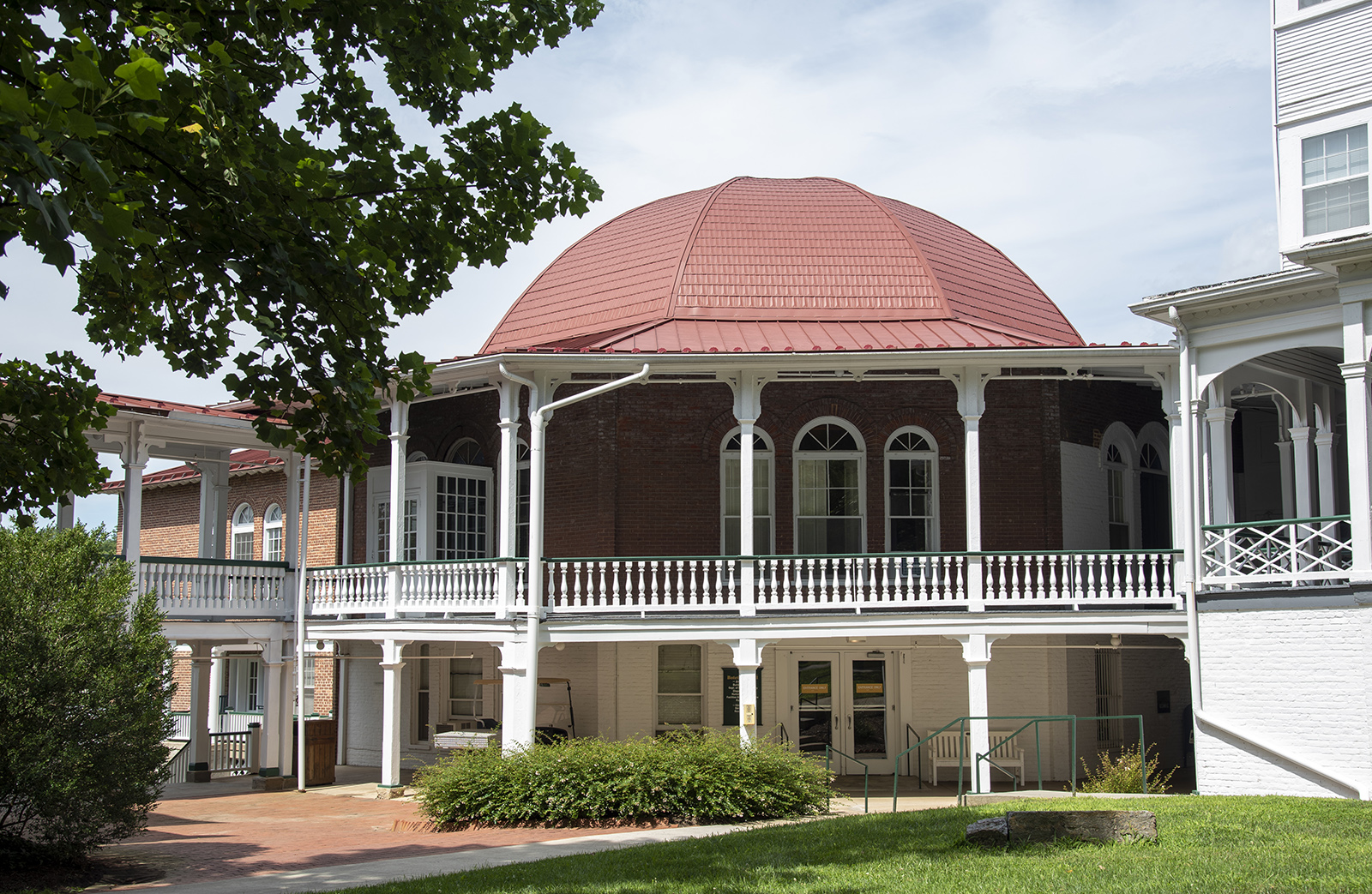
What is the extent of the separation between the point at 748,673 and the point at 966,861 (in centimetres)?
792

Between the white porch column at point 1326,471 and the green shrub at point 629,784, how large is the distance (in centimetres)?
816

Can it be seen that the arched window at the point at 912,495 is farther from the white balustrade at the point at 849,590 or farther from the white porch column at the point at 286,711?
the white porch column at the point at 286,711

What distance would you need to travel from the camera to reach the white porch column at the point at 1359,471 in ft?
47.1

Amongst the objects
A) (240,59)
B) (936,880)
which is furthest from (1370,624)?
(240,59)

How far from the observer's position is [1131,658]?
21.2 metres

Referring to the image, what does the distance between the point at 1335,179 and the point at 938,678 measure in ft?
29.9

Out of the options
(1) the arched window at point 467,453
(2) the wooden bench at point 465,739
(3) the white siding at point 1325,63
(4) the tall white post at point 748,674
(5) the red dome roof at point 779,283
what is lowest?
(2) the wooden bench at point 465,739

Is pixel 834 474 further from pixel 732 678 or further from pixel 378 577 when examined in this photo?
pixel 378 577

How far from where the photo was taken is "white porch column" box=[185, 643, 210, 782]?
2179 centimetres

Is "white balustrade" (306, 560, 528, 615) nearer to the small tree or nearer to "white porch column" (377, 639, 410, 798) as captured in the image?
"white porch column" (377, 639, 410, 798)

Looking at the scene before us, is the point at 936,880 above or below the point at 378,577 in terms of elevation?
below

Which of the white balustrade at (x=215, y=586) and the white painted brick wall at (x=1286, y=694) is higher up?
the white balustrade at (x=215, y=586)

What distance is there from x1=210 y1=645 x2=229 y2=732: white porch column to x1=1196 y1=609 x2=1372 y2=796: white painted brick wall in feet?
69.4

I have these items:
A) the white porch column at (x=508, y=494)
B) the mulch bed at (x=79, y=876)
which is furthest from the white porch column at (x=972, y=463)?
the mulch bed at (x=79, y=876)
